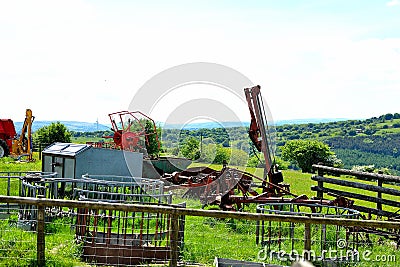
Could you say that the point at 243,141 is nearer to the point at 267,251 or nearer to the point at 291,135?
the point at 267,251

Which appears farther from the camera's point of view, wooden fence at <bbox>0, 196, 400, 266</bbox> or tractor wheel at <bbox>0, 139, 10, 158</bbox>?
tractor wheel at <bbox>0, 139, 10, 158</bbox>

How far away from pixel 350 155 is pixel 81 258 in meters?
99.9

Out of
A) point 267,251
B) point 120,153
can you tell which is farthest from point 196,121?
point 267,251

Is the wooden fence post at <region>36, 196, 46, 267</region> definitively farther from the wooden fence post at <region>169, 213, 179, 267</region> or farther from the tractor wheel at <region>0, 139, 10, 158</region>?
the tractor wheel at <region>0, 139, 10, 158</region>

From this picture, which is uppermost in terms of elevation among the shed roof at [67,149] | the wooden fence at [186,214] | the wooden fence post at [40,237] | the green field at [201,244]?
the shed roof at [67,149]

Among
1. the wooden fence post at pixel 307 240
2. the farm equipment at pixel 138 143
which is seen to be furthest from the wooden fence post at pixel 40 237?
the farm equipment at pixel 138 143

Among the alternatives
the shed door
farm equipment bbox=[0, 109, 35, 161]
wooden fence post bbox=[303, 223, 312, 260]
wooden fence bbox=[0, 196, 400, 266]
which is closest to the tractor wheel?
farm equipment bbox=[0, 109, 35, 161]

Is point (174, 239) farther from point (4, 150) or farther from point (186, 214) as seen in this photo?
point (4, 150)

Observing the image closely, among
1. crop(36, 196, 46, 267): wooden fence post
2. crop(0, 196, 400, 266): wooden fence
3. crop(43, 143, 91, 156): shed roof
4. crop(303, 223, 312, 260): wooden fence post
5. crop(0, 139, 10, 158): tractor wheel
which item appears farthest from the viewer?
crop(0, 139, 10, 158): tractor wheel

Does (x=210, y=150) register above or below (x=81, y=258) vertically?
above

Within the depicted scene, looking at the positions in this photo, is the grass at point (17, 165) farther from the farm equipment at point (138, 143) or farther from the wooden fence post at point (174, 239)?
the wooden fence post at point (174, 239)

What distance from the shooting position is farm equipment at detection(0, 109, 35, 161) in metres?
30.5

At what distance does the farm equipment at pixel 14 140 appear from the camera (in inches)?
1199

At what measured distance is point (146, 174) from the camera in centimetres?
2019
